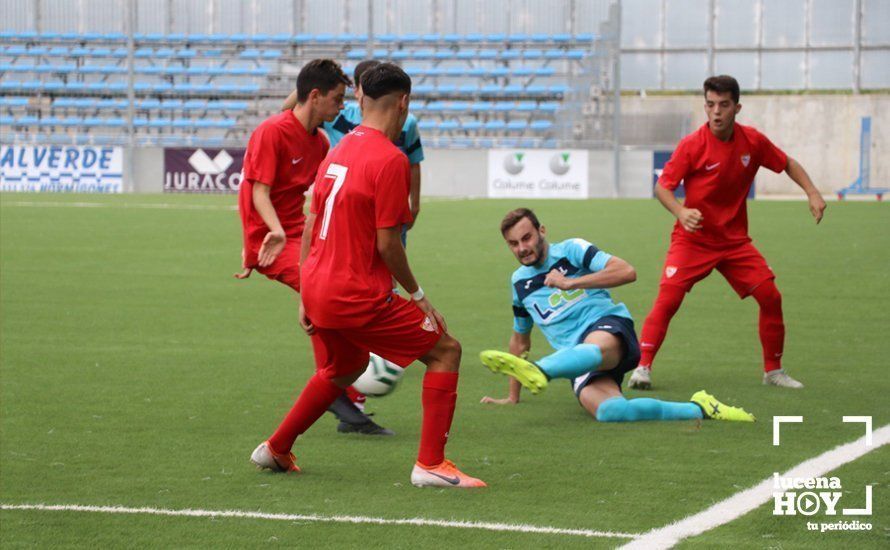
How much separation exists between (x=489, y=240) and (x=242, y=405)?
38.6ft

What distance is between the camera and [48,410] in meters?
6.95

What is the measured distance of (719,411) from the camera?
6.72m

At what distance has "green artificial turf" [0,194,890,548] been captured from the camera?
187 inches

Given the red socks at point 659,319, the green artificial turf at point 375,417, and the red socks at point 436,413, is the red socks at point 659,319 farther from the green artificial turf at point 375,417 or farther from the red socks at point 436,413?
the red socks at point 436,413

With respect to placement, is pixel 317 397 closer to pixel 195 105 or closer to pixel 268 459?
pixel 268 459

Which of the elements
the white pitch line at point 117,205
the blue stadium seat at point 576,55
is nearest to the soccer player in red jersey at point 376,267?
the white pitch line at point 117,205

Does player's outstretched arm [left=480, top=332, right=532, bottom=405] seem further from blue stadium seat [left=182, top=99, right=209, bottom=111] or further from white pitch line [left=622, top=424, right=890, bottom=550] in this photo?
blue stadium seat [left=182, top=99, right=209, bottom=111]

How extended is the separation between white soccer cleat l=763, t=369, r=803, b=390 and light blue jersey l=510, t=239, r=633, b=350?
131cm

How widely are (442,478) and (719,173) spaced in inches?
144

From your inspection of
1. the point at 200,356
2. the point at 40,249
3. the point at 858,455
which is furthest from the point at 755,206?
the point at 858,455

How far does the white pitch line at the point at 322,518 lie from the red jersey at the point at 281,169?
2235mm

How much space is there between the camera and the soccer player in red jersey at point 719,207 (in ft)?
26.4

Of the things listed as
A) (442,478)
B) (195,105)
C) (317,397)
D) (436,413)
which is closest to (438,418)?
(436,413)

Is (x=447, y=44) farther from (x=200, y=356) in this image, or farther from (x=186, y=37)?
(x=200, y=356)
